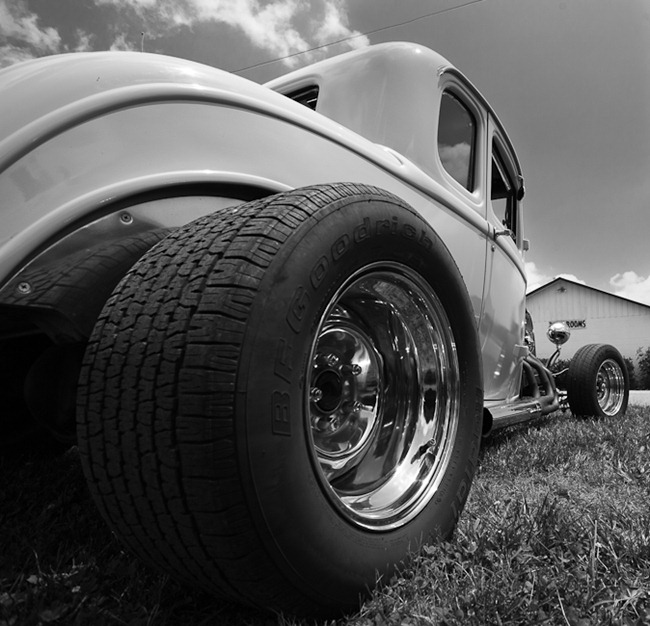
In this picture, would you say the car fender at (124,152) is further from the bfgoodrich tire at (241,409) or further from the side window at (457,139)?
the side window at (457,139)

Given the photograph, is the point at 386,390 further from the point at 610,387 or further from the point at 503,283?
the point at 610,387

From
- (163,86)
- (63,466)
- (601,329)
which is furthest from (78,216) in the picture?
(601,329)

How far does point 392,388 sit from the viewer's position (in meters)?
1.90

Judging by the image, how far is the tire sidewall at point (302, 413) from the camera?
42.7 inches

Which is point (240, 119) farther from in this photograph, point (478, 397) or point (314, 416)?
point (478, 397)

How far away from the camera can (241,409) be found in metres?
1.07

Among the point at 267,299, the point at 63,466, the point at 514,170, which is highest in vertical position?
the point at 514,170

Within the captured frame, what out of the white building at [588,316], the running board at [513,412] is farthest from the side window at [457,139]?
the white building at [588,316]

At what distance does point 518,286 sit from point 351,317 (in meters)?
2.42

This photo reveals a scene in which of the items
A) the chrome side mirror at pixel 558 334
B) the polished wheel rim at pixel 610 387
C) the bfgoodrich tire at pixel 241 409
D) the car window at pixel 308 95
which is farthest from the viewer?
the chrome side mirror at pixel 558 334

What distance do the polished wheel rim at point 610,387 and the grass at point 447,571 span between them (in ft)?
11.4

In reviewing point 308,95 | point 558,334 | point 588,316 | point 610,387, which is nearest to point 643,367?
point 588,316

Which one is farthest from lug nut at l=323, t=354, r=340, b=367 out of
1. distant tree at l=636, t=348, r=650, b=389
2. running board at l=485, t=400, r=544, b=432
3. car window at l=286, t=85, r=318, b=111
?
distant tree at l=636, t=348, r=650, b=389

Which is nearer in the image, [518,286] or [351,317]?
[351,317]
